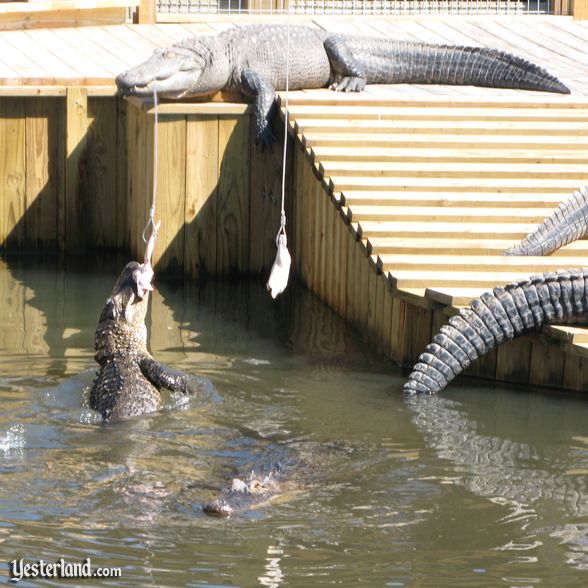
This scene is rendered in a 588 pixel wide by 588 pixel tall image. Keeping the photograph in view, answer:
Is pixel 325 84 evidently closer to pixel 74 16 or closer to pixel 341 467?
pixel 74 16

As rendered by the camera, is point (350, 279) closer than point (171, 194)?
Yes

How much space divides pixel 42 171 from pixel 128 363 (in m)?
3.80

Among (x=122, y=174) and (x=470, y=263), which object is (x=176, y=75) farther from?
(x=470, y=263)

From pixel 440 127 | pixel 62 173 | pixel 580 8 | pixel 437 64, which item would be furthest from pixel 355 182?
pixel 580 8

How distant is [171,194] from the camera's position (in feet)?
29.1

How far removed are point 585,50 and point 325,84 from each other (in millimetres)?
2652

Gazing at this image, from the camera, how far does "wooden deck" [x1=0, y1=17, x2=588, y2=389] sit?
7.14 metres

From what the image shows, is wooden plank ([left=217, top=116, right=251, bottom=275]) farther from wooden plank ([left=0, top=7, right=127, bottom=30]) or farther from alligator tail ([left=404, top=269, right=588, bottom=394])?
wooden plank ([left=0, top=7, right=127, bottom=30])

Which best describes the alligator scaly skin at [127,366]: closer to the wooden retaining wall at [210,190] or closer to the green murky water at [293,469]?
the green murky water at [293,469]

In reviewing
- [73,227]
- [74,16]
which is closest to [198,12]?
[74,16]

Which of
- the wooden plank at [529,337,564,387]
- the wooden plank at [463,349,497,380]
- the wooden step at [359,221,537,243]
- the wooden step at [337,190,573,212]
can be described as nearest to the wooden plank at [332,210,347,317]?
the wooden step at [337,190,573,212]

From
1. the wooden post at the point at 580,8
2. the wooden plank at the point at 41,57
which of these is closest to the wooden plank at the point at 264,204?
the wooden plank at the point at 41,57

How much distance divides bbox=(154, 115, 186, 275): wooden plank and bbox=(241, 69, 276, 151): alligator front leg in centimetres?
50

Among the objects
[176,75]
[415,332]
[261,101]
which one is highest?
[176,75]
